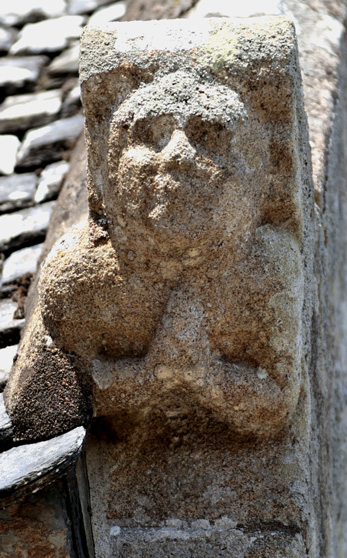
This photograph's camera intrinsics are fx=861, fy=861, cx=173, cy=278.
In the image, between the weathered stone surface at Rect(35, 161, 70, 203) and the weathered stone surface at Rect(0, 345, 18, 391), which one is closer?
the weathered stone surface at Rect(0, 345, 18, 391)

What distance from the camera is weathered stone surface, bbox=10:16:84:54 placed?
11.2 feet

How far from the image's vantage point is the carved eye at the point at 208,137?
1.47 meters

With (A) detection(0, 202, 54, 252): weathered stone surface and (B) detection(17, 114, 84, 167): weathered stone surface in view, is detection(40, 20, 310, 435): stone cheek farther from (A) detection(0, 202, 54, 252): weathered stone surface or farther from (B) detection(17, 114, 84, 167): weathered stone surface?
(B) detection(17, 114, 84, 167): weathered stone surface

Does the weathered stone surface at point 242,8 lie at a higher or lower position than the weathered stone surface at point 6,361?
higher

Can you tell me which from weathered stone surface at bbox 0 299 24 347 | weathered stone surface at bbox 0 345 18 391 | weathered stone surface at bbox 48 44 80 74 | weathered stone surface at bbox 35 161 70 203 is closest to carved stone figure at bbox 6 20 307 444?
weathered stone surface at bbox 0 345 18 391

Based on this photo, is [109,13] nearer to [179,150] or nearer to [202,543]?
[179,150]

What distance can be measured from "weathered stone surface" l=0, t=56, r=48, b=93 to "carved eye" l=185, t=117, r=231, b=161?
1930 mm

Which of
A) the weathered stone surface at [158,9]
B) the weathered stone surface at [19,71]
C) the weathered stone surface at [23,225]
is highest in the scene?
the weathered stone surface at [158,9]

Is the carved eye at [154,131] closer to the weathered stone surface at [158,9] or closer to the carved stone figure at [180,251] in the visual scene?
the carved stone figure at [180,251]

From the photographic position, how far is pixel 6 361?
206 centimetres

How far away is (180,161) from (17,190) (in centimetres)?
142

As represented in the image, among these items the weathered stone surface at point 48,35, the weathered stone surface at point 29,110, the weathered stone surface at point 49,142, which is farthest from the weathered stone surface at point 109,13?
the weathered stone surface at point 49,142

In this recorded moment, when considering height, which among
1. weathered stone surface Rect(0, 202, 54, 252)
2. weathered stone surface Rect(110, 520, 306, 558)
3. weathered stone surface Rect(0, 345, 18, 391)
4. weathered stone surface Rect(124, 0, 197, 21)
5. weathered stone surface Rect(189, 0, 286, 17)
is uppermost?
weathered stone surface Rect(189, 0, 286, 17)

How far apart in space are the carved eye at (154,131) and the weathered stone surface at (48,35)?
2.07 m
